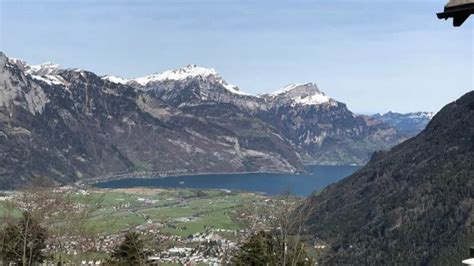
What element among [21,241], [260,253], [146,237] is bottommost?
[146,237]

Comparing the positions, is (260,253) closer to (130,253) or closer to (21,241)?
(130,253)

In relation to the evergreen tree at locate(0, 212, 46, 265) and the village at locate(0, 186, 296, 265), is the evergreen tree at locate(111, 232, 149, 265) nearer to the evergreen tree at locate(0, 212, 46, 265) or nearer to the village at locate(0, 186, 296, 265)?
the village at locate(0, 186, 296, 265)

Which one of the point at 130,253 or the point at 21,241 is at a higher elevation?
the point at 21,241

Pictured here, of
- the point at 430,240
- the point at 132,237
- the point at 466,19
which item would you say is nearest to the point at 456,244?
the point at 430,240

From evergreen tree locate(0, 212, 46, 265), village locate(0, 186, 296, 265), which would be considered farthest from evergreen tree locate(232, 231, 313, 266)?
evergreen tree locate(0, 212, 46, 265)

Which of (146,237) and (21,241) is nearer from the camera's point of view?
(21,241)

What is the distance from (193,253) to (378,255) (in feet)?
248

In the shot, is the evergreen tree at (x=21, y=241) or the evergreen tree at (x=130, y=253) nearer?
the evergreen tree at (x=21, y=241)

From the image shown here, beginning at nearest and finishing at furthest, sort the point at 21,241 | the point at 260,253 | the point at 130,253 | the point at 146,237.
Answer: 1. the point at 21,241
2. the point at 130,253
3. the point at 260,253
4. the point at 146,237

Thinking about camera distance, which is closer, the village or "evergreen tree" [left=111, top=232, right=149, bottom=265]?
"evergreen tree" [left=111, top=232, right=149, bottom=265]

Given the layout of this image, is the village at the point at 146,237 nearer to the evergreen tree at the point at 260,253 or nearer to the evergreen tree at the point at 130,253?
the evergreen tree at the point at 130,253

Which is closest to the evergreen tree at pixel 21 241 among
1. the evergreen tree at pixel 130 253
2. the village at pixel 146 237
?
the village at pixel 146 237

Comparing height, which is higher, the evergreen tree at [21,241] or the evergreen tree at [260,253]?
the evergreen tree at [21,241]

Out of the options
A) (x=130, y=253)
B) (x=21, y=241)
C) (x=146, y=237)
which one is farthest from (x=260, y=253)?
(x=146, y=237)
